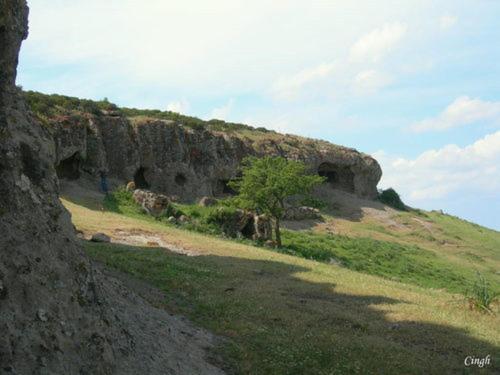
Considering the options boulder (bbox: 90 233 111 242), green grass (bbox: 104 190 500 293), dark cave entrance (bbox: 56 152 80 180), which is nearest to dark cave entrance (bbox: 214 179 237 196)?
green grass (bbox: 104 190 500 293)

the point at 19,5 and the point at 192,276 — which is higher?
the point at 19,5

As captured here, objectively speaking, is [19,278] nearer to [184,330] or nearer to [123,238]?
[184,330]

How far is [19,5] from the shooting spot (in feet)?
33.1

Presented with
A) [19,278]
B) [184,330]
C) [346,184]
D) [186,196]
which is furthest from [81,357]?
[346,184]

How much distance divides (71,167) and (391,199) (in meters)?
39.5

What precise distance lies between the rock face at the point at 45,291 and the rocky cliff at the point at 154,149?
26440mm

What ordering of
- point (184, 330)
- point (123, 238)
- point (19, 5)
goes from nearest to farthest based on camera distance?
point (19, 5) < point (184, 330) < point (123, 238)

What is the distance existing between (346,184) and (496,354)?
54262 millimetres

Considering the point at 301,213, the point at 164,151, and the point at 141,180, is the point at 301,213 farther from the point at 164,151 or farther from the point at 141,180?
the point at 141,180

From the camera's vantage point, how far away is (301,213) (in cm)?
5053

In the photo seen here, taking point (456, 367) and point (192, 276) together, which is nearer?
point (456, 367)

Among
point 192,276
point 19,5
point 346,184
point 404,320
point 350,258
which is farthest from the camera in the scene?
point 346,184

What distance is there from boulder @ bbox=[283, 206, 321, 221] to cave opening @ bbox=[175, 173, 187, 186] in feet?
28.6

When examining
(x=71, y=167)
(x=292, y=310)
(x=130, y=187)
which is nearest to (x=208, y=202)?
(x=130, y=187)
